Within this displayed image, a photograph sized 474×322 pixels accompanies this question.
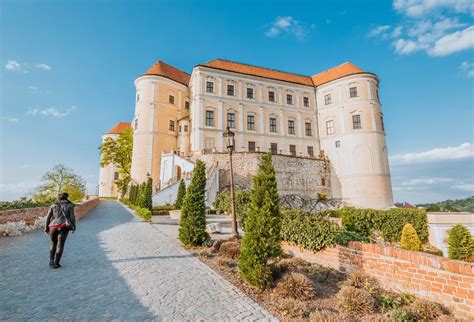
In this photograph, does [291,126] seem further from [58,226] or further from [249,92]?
[58,226]

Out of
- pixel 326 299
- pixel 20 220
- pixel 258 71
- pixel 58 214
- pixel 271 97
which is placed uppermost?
pixel 258 71

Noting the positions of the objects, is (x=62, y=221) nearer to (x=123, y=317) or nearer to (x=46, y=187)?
(x=123, y=317)

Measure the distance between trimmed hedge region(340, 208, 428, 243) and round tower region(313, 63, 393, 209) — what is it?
18.6 metres

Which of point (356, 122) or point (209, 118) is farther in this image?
point (356, 122)

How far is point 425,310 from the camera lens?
380 centimetres

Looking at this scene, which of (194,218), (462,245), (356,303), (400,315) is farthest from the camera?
(462,245)

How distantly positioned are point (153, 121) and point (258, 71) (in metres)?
17.4

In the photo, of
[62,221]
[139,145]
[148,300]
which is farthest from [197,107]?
[148,300]

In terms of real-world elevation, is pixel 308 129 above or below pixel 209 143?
above

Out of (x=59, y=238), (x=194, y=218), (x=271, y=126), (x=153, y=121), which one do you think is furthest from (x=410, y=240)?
(x=153, y=121)

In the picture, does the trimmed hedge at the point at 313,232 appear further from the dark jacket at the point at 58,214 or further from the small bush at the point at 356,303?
the dark jacket at the point at 58,214

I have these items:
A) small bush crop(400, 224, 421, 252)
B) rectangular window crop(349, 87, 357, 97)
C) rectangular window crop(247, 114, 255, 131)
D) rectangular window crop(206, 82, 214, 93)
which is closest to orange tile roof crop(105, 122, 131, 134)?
rectangular window crop(206, 82, 214, 93)

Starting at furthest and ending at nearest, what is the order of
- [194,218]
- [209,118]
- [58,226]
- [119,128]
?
[119,128], [209,118], [194,218], [58,226]

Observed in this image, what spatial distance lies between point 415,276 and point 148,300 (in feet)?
16.1
